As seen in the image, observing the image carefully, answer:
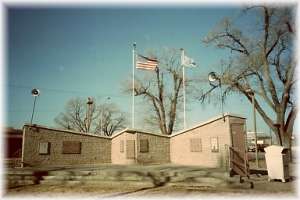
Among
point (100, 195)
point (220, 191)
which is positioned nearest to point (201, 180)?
point (220, 191)

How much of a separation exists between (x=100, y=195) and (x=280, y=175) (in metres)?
7.40

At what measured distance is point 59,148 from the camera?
21078 millimetres

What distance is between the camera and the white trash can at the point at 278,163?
11.8 m

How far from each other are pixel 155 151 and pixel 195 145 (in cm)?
337

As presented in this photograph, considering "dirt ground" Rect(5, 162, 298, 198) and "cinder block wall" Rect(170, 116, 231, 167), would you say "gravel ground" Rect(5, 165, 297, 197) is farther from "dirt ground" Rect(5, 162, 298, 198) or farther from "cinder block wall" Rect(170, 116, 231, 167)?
"cinder block wall" Rect(170, 116, 231, 167)

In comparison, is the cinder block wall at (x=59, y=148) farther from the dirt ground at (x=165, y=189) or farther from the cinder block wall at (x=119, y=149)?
the dirt ground at (x=165, y=189)

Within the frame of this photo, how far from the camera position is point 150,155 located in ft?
70.9

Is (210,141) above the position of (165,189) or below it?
above

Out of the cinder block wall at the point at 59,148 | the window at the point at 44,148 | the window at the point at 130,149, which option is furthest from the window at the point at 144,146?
the window at the point at 44,148

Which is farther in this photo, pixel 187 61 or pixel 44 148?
pixel 187 61

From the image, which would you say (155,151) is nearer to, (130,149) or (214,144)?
(130,149)

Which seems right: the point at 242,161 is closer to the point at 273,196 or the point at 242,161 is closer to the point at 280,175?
the point at 280,175

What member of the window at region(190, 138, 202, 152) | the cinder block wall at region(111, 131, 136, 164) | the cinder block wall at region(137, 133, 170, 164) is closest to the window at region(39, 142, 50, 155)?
the cinder block wall at region(111, 131, 136, 164)

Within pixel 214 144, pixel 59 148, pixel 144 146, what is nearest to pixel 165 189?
pixel 214 144
